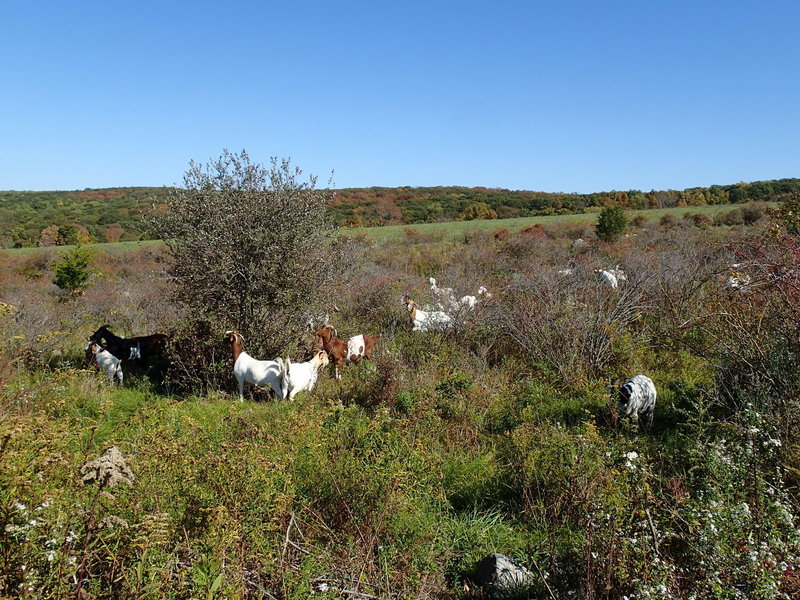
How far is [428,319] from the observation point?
32.8 feet

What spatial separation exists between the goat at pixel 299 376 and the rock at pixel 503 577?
373 centimetres

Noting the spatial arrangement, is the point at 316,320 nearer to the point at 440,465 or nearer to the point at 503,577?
the point at 440,465

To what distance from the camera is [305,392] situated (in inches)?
284

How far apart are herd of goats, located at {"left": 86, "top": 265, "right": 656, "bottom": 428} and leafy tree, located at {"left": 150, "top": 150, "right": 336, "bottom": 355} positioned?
1.65ft

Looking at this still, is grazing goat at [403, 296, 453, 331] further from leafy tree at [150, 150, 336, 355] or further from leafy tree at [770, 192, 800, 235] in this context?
leafy tree at [770, 192, 800, 235]

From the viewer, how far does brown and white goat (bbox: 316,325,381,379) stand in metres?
8.09

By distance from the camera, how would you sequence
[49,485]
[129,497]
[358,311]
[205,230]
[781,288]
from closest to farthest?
1. [49,485]
2. [129,497]
3. [781,288]
4. [205,230]
5. [358,311]

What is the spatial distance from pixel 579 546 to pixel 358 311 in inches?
336

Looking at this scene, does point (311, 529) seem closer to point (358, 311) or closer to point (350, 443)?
point (350, 443)

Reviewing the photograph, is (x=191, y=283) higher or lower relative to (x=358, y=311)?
higher

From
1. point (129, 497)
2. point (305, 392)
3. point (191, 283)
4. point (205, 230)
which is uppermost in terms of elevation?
point (205, 230)

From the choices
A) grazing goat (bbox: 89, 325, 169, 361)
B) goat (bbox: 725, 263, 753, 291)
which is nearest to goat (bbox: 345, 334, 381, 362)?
grazing goat (bbox: 89, 325, 169, 361)

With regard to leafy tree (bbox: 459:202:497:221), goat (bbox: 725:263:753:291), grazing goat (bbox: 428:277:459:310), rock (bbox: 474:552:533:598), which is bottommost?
rock (bbox: 474:552:533:598)

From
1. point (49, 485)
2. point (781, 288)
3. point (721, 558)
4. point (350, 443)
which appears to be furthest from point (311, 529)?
point (781, 288)
